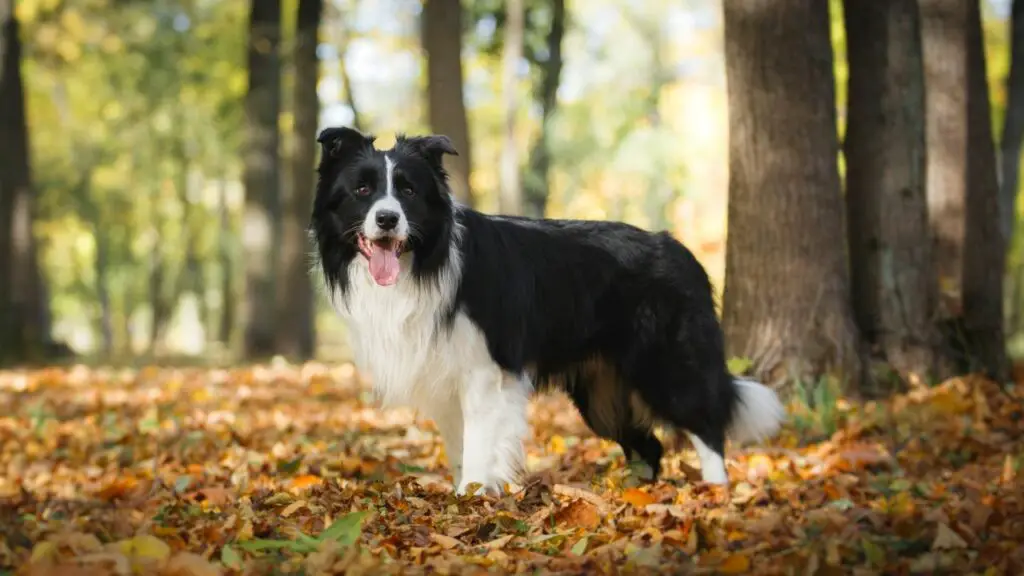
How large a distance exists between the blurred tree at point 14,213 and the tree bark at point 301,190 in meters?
3.76

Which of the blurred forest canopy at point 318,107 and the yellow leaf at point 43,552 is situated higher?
the blurred forest canopy at point 318,107

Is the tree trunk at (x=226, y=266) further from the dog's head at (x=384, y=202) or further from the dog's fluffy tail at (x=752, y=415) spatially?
the dog's head at (x=384, y=202)

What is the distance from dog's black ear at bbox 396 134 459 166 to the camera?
585 cm

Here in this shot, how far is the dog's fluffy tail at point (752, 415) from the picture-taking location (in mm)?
6781

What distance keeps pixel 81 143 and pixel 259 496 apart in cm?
2594

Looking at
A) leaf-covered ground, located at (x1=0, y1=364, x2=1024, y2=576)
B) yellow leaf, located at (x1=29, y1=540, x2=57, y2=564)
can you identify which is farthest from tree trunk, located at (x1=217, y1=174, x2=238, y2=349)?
yellow leaf, located at (x1=29, y1=540, x2=57, y2=564)

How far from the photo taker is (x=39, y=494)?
646 cm

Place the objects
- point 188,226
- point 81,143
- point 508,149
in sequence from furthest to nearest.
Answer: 1. point 188,226
2. point 81,143
3. point 508,149

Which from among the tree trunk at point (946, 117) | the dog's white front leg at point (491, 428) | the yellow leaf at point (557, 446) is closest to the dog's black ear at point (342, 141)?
the dog's white front leg at point (491, 428)

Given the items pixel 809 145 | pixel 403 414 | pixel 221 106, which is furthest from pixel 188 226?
pixel 809 145

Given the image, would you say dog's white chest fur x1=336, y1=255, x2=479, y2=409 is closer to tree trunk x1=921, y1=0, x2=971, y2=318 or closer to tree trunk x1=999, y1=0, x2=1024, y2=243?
tree trunk x1=921, y1=0, x2=971, y2=318

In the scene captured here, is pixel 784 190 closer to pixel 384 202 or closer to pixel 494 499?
pixel 384 202

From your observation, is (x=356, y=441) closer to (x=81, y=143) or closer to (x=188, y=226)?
(x=81, y=143)

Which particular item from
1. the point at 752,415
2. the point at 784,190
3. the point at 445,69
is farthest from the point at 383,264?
the point at 445,69
